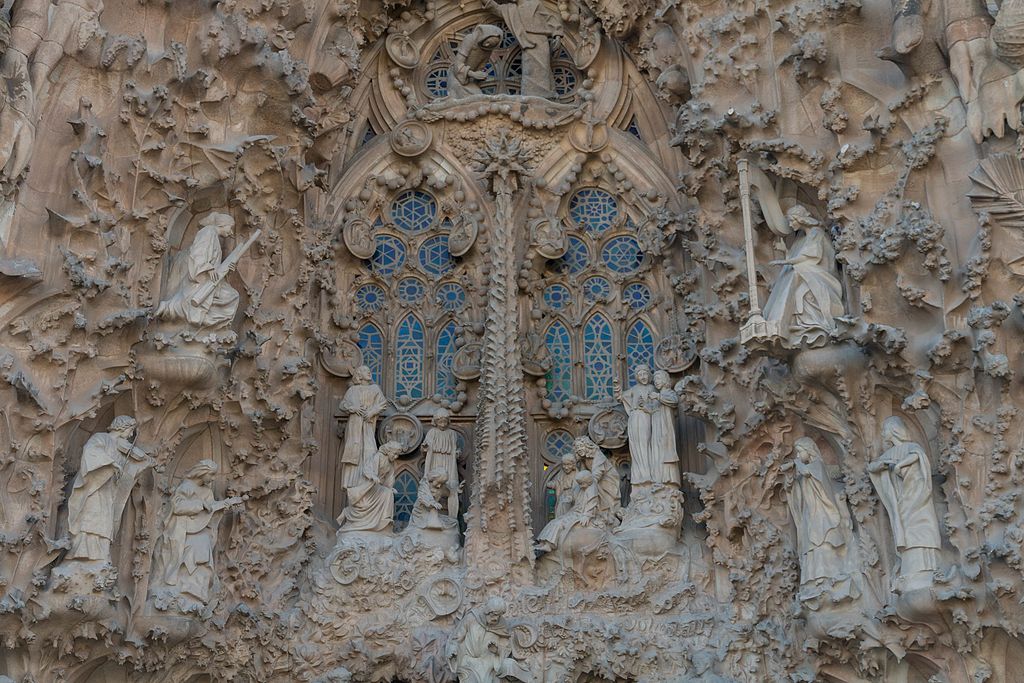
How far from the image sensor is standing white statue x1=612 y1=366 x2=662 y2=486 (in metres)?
12.1

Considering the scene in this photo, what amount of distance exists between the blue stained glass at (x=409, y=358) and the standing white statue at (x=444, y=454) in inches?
26.5

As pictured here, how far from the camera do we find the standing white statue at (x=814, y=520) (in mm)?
11102

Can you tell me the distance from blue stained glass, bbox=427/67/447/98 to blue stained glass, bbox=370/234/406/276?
1574mm

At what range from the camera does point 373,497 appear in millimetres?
12188

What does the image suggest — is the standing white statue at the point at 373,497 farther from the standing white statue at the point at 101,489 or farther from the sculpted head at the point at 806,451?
the sculpted head at the point at 806,451

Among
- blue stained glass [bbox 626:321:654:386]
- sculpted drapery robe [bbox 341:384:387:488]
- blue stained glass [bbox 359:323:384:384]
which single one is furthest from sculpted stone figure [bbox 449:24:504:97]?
sculpted drapery robe [bbox 341:384:387:488]

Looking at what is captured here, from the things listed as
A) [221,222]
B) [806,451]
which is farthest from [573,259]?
[221,222]

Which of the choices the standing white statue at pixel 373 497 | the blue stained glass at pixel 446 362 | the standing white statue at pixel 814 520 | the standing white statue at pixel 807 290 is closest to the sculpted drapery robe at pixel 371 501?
the standing white statue at pixel 373 497

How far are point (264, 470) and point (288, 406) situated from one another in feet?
1.76

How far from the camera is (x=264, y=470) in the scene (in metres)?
12.0

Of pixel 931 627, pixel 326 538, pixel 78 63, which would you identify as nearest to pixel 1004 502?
pixel 931 627

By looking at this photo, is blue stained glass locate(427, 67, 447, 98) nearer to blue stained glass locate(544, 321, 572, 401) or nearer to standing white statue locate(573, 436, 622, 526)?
blue stained glass locate(544, 321, 572, 401)

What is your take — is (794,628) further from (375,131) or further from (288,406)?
(375,131)

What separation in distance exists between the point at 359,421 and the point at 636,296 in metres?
2.76
